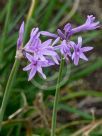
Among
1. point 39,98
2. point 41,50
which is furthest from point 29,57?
point 39,98

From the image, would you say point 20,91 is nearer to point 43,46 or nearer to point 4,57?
point 4,57

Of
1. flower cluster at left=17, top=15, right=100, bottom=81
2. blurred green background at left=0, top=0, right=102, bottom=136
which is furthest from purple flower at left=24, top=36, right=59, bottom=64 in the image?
blurred green background at left=0, top=0, right=102, bottom=136

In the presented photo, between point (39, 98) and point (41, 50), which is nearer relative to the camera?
point (41, 50)

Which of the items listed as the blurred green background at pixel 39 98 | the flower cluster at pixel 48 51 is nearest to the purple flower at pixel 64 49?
the flower cluster at pixel 48 51

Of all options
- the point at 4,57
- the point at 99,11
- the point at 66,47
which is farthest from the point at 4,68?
the point at 99,11

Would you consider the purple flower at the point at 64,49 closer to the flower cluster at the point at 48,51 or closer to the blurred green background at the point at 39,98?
the flower cluster at the point at 48,51

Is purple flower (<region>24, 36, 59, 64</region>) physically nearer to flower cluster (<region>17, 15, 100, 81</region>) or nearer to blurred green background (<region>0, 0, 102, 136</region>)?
flower cluster (<region>17, 15, 100, 81</region>)

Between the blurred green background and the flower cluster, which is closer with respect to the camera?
the flower cluster

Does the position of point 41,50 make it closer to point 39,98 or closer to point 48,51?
point 48,51

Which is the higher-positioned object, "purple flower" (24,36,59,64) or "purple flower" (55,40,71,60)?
"purple flower" (24,36,59,64)
